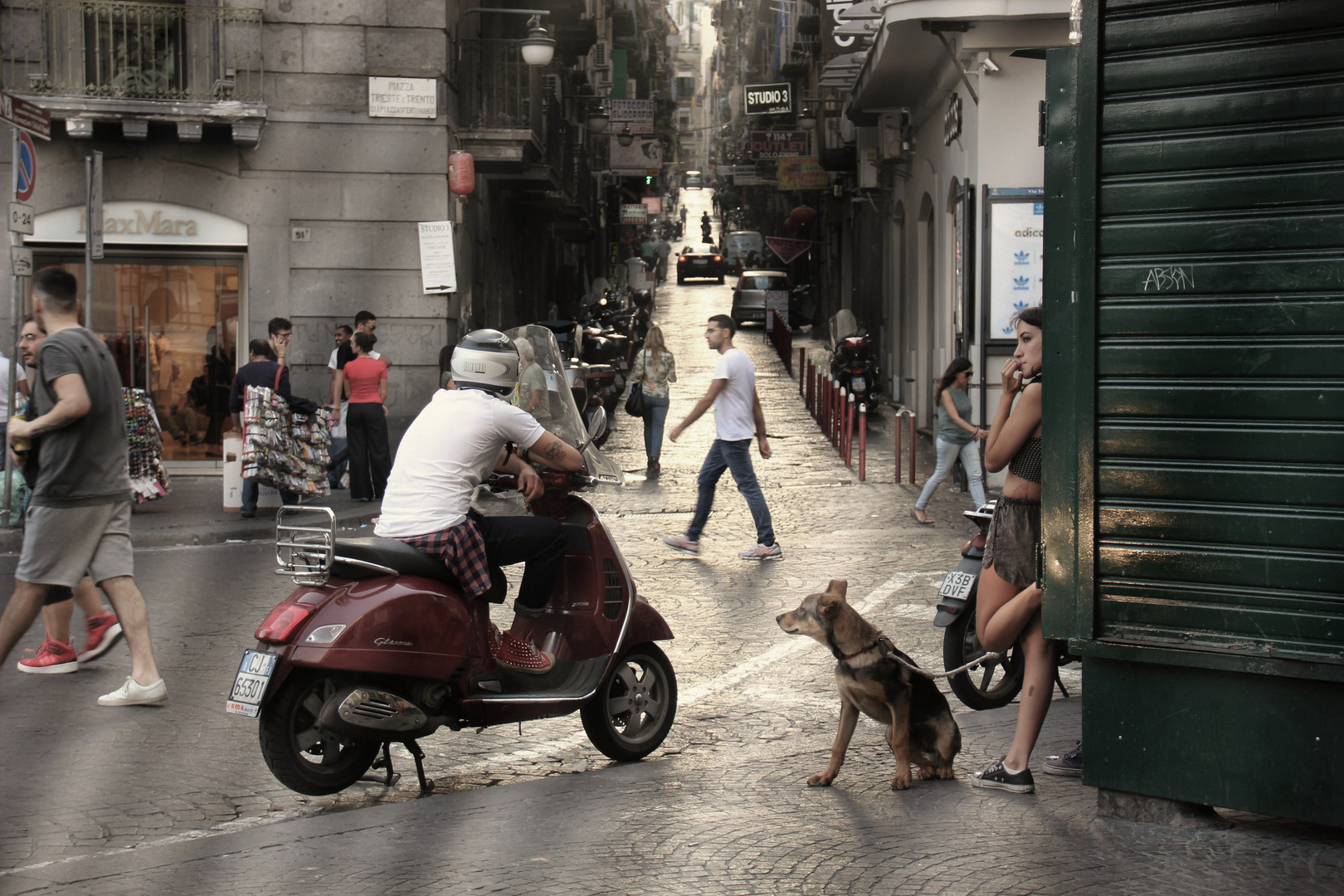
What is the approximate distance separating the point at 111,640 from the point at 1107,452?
5222mm

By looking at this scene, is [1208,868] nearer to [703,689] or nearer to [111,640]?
[703,689]

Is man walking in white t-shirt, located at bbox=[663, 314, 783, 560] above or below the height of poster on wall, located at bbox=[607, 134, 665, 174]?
below

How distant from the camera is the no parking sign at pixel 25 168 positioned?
1198 cm

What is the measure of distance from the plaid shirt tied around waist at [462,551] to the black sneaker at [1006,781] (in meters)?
1.90

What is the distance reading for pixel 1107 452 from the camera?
4418 mm

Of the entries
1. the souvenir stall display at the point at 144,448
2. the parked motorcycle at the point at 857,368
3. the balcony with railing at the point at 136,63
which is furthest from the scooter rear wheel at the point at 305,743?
the parked motorcycle at the point at 857,368

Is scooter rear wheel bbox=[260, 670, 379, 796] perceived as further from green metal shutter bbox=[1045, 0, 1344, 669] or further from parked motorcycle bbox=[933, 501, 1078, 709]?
parked motorcycle bbox=[933, 501, 1078, 709]

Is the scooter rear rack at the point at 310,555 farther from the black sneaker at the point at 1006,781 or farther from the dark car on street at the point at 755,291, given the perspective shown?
the dark car on street at the point at 755,291

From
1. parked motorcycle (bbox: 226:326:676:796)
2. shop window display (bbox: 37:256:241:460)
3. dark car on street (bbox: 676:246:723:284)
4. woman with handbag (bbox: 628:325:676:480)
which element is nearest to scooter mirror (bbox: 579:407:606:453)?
parked motorcycle (bbox: 226:326:676:796)

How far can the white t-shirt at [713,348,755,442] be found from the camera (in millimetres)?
11250

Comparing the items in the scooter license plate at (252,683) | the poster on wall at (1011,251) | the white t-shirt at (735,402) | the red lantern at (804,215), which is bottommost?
the scooter license plate at (252,683)

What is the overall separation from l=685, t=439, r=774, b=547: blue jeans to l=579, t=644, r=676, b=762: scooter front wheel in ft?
16.5

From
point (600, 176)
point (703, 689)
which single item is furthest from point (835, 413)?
point (600, 176)

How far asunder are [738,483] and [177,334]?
31.7 feet
